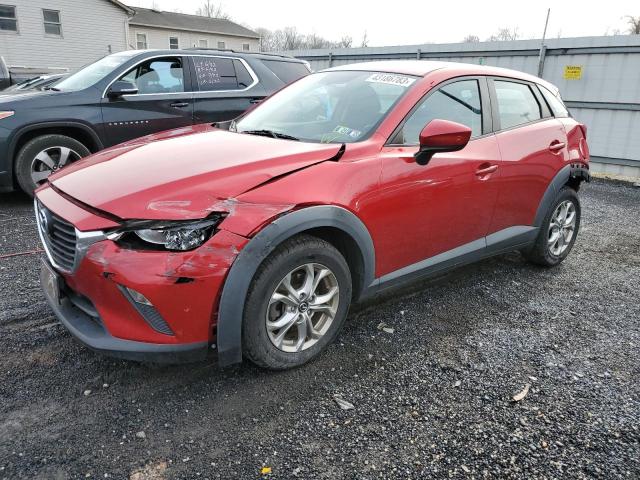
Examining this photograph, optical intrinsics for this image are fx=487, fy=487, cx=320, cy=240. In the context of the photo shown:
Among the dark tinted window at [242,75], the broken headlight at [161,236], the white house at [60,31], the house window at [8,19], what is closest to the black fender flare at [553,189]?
the broken headlight at [161,236]

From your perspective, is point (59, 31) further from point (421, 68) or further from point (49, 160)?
point (421, 68)

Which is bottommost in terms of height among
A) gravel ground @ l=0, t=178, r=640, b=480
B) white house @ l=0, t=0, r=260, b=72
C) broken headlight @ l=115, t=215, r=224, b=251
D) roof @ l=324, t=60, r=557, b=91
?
gravel ground @ l=0, t=178, r=640, b=480

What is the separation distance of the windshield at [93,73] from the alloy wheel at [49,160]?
756 mm

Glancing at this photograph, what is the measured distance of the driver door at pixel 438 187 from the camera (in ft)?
9.53

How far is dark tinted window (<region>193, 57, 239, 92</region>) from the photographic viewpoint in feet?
20.7

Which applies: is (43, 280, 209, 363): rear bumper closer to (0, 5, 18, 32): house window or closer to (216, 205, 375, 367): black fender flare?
(216, 205, 375, 367): black fender flare

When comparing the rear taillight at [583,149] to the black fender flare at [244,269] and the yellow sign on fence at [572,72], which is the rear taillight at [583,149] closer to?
the black fender flare at [244,269]

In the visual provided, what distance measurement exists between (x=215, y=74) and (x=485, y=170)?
14.0ft

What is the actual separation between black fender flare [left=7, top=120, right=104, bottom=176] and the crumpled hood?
118 inches

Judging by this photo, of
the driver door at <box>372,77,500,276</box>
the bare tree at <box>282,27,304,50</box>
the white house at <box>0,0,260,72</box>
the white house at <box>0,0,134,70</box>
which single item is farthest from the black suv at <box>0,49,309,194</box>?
the bare tree at <box>282,27,304,50</box>

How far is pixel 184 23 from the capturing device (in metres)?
36.2

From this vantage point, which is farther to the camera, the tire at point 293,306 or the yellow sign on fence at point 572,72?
the yellow sign on fence at point 572,72

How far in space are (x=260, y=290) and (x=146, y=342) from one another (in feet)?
1.88

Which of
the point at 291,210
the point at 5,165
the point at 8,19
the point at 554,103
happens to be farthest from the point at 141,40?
the point at 291,210
